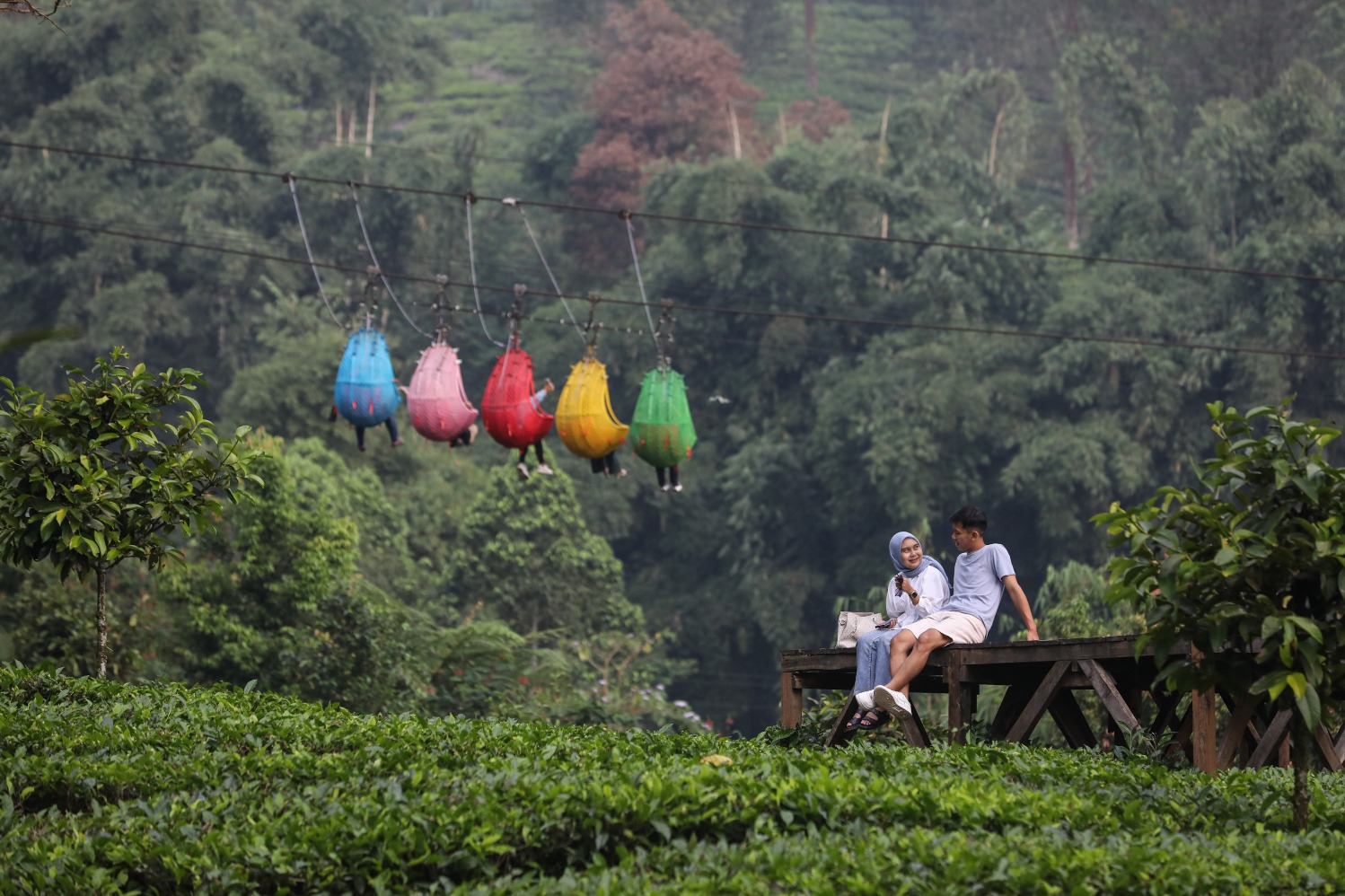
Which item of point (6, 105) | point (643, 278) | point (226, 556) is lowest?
point (226, 556)

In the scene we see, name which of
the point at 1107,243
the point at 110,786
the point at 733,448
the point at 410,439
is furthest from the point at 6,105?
the point at 110,786

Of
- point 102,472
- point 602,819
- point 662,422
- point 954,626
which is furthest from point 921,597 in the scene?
point 102,472

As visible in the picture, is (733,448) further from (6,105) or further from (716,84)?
(6,105)

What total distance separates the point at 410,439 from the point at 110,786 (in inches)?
989

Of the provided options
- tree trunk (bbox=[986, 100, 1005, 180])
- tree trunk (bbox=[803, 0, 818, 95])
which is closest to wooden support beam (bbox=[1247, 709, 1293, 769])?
tree trunk (bbox=[986, 100, 1005, 180])

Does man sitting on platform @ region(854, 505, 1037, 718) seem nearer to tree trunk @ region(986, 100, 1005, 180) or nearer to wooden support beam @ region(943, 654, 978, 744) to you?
wooden support beam @ region(943, 654, 978, 744)

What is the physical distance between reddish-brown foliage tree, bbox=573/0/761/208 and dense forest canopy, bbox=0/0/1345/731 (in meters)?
0.09

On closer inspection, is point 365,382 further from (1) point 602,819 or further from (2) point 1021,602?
(1) point 602,819

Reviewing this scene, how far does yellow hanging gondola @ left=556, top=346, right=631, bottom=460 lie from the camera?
1190cm

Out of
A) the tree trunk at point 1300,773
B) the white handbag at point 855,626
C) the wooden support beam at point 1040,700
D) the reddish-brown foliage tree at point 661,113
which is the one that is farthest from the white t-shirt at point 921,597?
the reddish-brown foliage tree at point 661,113

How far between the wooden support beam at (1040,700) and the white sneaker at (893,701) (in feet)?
1.68

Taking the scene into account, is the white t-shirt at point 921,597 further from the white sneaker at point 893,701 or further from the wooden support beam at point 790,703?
the wooden support beam at point 790,703

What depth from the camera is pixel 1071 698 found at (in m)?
8.58

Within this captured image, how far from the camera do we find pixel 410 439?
31281 millimetres
